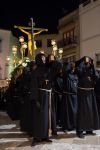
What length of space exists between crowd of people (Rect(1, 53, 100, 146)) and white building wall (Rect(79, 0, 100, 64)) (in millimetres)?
22758

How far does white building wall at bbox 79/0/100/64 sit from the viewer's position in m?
34.2

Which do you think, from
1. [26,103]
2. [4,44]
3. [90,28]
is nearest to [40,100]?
[26,103]

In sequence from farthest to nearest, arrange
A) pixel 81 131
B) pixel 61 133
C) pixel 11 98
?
pixel 11 98 → pixel 61 133 → pixel 81 131

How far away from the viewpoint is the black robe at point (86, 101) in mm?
10219

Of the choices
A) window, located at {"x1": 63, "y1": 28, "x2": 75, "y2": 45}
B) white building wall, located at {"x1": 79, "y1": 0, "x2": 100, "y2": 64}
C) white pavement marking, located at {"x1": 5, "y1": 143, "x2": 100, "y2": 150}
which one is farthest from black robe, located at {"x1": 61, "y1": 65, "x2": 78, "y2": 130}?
window, located at {"x1": 63, "y1": 28, "x2": 75, "y2": 45}

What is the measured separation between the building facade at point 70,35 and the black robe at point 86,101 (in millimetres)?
25736

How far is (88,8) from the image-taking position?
35469 mm

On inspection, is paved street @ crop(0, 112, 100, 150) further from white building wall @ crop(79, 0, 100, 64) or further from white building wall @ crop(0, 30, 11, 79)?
white building wall @ crop(0, 30, 11, 79)

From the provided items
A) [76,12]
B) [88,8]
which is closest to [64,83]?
[88,8]

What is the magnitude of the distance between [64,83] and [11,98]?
4.87m

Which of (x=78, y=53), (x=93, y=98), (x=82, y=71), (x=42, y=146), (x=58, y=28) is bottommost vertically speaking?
(x=42, y=146)

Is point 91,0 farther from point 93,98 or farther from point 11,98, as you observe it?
point 93,98

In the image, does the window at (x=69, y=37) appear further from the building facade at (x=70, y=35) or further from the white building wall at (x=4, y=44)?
the white building wall at (x=4, y=44)

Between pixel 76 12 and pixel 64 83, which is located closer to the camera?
pixel 64 83
